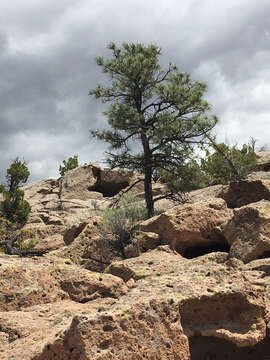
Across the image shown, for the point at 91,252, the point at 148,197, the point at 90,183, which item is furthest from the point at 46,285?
the point at 90,183

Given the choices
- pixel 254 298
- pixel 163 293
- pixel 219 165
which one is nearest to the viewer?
pixel 163 293

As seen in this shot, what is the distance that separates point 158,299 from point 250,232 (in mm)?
4958

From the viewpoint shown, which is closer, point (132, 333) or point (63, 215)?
point (132, 333)

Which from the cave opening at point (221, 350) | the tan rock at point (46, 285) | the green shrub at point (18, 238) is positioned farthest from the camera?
the green shrub at point (18, 238)

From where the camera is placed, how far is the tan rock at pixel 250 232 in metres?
8.48

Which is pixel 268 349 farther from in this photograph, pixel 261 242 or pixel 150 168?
pixel 150 168

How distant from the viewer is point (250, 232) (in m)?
8.83

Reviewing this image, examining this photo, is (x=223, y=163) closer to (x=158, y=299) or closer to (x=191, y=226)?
(x=191, y=226)

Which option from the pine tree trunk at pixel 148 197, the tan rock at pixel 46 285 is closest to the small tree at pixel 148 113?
the pine tree trunk at pixel 148 197

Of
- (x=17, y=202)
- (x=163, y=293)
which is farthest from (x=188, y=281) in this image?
(x=17, y=202)

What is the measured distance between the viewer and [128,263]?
8055 millimetres

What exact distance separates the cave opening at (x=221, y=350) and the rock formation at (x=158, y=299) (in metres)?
0.01

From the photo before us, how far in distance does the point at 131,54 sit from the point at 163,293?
17.3 m

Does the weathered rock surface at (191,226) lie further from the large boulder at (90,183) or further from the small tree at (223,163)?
the large boulder at (90,183)
